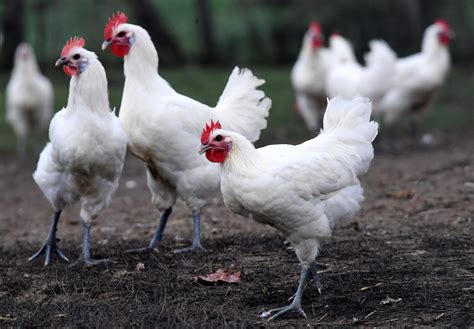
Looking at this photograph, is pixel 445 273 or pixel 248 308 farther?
pixel 445 273

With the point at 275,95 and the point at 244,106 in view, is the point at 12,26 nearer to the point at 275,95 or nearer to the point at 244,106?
the point at 275,95

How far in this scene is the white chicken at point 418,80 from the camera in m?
11.3

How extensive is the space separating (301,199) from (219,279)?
1054 millimetres

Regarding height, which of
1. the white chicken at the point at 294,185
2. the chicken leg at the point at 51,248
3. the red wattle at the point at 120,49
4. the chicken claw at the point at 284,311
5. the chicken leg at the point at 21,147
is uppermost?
the red wattle at the point at 120,49

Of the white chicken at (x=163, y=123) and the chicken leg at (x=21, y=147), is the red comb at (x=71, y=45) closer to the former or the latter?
the white chicken at (x=163, y=123)

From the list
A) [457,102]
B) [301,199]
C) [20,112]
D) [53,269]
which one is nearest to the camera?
[301,199]

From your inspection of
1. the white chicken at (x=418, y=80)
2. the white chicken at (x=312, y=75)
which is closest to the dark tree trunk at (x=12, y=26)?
the white chicken at (x=312, y=75)

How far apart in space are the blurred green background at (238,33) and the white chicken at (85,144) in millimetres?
8901

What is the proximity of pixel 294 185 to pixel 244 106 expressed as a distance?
2.17 metres

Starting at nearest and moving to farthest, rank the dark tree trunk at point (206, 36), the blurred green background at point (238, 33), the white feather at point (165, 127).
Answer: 1. the white feather at point (165, 127)
2. the blurred green background at point (238, 33)
3. the dark tree trunk at point (206, 36)

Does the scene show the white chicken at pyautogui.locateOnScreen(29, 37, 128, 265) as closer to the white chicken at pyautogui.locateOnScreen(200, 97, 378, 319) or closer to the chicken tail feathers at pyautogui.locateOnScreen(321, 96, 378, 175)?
the white chicken at pyautogui.locateOnScreen(200, 97, 378, 319)

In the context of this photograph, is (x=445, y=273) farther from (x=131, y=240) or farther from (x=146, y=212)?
(x=146, y=212)

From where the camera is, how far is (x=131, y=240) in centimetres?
706

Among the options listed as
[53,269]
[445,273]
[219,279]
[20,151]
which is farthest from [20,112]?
[445,273]
